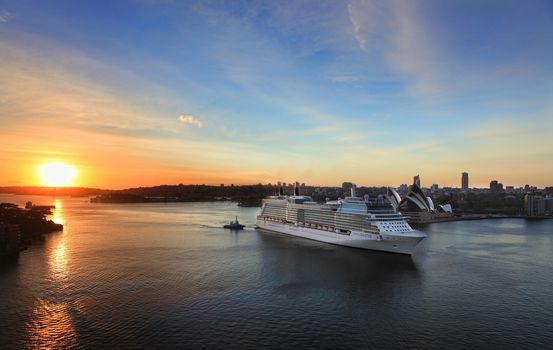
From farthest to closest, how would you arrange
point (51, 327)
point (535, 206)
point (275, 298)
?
1. point (535, 206)
2. point (275, 298)
3. point (51, 327)

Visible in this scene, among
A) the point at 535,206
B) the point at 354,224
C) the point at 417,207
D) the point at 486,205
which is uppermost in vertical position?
the point at 535,206

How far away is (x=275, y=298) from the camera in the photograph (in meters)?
16.0

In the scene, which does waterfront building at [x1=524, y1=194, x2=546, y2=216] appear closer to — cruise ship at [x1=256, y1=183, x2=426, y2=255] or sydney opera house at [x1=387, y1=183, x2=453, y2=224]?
sydney opera house at [x1=387, y1=183, x2=453, y2=224]

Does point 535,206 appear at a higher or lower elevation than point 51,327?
higher

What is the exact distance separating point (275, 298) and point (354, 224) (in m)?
13.2

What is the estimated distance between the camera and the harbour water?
1216 centimetres

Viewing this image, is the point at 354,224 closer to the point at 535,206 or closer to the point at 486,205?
the point at 535,206

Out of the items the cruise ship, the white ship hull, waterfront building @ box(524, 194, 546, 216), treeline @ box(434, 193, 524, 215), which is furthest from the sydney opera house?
the white ship hull

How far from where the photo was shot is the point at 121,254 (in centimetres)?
2609

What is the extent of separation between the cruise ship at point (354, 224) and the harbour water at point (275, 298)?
3.19ft

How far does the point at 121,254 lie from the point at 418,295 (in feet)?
63.2

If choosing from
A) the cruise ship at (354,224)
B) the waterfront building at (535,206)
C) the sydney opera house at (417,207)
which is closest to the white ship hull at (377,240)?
the cruise ship at (354,224)

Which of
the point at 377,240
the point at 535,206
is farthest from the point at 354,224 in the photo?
the point at 535,206

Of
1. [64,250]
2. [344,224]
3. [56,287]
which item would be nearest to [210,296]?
[56,287]
